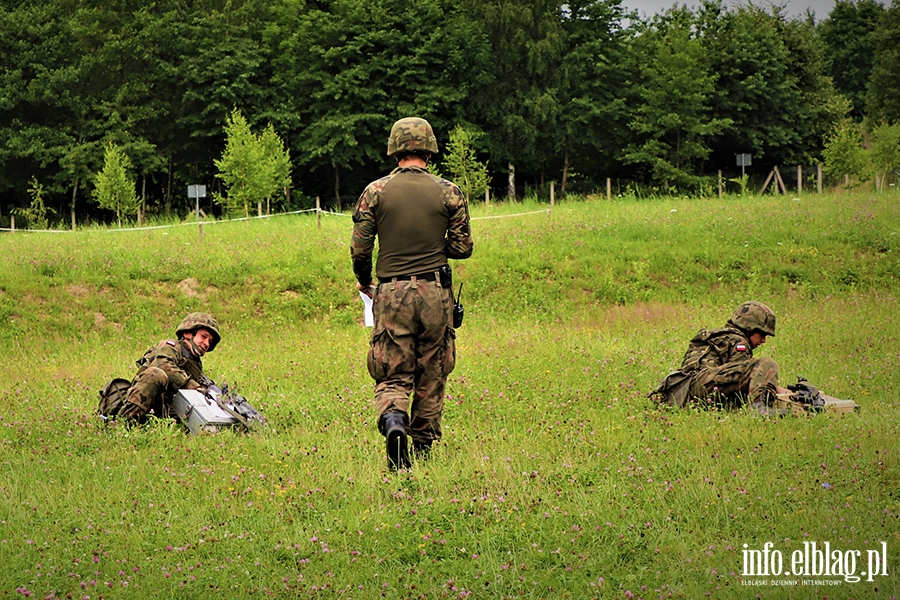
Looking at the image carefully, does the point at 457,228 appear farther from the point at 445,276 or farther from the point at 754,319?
the point at 754,319

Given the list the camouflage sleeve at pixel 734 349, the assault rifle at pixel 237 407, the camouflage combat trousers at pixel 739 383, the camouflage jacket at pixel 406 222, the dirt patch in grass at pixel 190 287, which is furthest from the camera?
the dirt patch in grass at pixel 190 287

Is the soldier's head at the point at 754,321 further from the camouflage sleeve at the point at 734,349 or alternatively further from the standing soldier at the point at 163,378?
Answer: the standing soldier at the point at 163,378

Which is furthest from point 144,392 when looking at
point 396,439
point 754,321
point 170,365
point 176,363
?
point 754,321

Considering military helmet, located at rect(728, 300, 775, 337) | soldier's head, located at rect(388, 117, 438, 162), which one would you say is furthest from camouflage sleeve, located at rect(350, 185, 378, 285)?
military helmet, located at rect(728, 300, 775, 337)

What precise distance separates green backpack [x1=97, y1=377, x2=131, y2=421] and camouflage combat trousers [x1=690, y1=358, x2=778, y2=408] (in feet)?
17.8

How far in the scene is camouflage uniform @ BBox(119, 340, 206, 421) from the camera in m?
9.88

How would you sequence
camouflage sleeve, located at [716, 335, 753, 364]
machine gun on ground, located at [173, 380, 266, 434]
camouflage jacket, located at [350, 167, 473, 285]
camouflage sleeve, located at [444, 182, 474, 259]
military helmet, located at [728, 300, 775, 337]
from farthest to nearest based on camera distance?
military helmet, located at [728, 300, 775, 337], camouflage sleeve, located at [716, 335, 753, 364], machine gun on ground, located at [173, 380, 266, 434], camouflage sleeve, located at [444, 182, 474, 259], camouflage jacket, located at [350, 167, 473, 285]

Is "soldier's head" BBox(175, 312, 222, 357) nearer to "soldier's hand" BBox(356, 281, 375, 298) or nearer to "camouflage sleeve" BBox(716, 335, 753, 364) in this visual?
"soldier's hand" BBox(356, 281, 375, 298)

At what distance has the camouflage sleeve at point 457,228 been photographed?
8258 mm

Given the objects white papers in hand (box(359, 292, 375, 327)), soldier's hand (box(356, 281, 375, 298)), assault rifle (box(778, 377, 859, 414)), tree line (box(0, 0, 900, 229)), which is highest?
tree line (box(0, 0, 900, 229))

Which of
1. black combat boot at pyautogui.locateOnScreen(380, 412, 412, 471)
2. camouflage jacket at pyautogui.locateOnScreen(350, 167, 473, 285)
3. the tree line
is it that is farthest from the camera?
the tree line

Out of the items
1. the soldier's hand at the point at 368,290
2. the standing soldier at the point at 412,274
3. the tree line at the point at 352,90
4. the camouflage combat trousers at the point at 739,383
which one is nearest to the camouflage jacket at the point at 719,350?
the camouflage combat trousers at the point at 739,383

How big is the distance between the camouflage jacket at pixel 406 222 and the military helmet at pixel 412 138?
164 mm

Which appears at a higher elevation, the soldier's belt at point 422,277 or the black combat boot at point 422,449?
the soldier's belt at point 422,277
